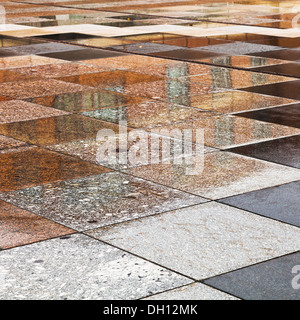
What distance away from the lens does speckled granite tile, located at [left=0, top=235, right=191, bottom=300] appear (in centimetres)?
523

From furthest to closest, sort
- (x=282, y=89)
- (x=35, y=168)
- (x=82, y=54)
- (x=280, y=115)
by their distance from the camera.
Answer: (x=82, y=54)
(x=282, y=89)
(x=280, y=115)
(x=35, y=168)

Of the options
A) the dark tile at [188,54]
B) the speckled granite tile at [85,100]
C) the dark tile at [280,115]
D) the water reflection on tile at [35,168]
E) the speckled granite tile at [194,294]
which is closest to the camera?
the speckled granite tile at [194,294]

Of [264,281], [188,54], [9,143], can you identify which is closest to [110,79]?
[188,54]

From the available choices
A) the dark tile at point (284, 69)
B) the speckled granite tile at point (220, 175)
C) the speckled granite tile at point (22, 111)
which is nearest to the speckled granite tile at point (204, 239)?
the speckled granite tile at point (220, 175)

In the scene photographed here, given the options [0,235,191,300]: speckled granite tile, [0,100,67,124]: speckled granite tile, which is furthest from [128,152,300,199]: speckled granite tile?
[0,100,67,124]: speckled granite tile

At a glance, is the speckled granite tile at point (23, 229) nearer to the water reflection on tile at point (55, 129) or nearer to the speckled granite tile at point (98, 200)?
the speckled granite tile at point (98, 200)

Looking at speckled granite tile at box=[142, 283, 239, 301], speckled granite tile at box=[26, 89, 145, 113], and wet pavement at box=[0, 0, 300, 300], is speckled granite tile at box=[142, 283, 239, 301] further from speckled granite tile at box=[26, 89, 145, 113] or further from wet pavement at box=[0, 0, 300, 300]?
speckled granite tile at box=[26, 89, 145, 113]

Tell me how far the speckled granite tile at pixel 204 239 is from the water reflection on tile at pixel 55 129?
10.3ft

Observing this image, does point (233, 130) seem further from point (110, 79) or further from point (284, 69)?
point (284, 69)

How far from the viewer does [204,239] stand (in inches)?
243

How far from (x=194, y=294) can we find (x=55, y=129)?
5.26 m

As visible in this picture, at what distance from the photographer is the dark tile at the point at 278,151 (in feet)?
27.6

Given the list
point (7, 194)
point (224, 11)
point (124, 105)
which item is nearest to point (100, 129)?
point (124, 105)
